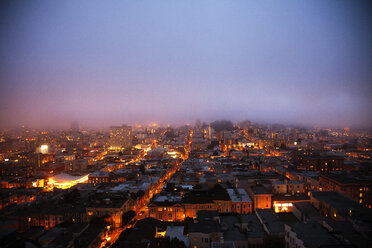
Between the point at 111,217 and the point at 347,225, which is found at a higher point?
the point at 347,225

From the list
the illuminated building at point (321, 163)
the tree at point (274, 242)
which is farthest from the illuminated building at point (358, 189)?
the illuminated building at point (321, 163)

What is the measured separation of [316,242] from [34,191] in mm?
16767

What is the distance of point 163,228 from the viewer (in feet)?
29.8

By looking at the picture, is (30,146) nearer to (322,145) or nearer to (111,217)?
(111,217)

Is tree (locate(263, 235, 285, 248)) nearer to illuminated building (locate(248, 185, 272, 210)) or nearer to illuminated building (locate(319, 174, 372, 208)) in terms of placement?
illuminated building (locate(248, 185, 272, 210))

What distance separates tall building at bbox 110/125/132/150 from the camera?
48.1 metres

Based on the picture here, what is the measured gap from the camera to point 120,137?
49438 millimetres

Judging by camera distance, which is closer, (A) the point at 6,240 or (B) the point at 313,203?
(A) the point at 6,240

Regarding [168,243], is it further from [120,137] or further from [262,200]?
[120,137]

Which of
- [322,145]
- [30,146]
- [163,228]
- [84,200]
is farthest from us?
[30,146]

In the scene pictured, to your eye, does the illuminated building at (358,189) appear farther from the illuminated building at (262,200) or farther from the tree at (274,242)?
the tree at (274,242)

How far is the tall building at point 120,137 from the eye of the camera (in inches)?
1895

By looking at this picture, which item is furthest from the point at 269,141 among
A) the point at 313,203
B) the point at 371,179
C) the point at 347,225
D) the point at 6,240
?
the point at 6,240

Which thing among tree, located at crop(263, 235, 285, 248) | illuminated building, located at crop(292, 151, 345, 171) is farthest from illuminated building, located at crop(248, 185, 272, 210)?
illuminated building, located at crop(292, 151, 345, 171)
